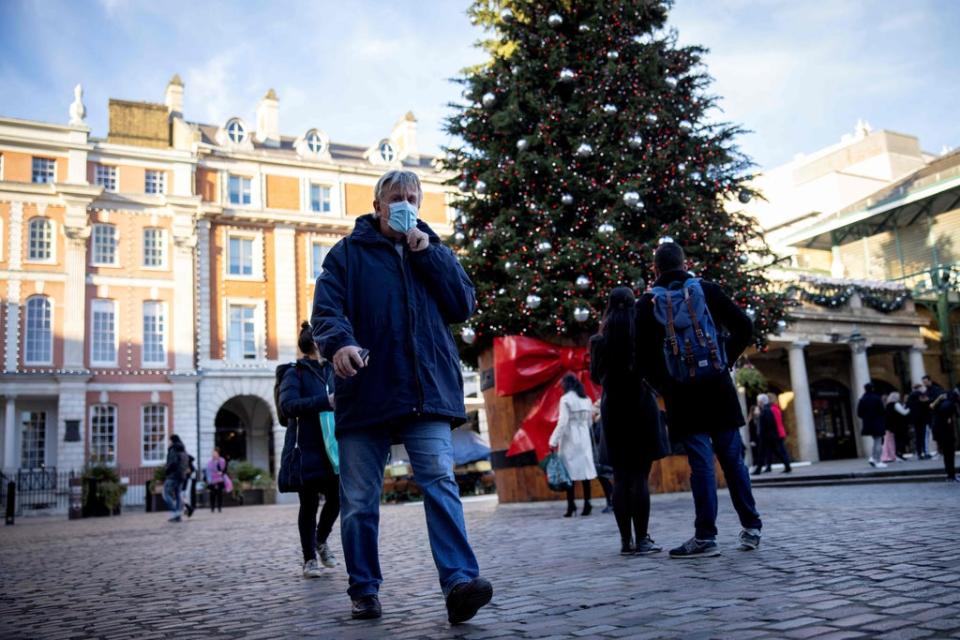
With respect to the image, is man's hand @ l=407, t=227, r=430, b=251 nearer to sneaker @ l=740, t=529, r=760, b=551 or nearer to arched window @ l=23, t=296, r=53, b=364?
sneaker @ l=740, t=529, r=760, b=551

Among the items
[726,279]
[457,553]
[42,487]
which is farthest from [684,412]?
[42,487]

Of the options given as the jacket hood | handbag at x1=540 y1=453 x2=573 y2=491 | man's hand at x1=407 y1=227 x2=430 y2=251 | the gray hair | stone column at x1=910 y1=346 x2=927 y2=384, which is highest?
stone column at x1=910 y1=346 x2=927 y2=384

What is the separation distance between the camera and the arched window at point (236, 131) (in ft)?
135

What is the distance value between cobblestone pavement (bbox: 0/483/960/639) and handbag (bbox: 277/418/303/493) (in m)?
0.68

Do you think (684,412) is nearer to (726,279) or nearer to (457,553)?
(457,553)

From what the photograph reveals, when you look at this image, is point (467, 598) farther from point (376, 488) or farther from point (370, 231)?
point (370, 231)

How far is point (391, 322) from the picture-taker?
376cm

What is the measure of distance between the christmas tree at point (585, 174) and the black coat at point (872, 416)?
21.3 feet

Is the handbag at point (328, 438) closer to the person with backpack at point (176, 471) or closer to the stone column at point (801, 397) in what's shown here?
the person with backpack at point (176, 471)

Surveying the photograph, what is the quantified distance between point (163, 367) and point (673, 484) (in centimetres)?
2980

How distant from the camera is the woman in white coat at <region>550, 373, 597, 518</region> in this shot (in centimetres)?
1003

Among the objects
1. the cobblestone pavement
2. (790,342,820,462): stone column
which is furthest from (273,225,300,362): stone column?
the cobblestone pavement

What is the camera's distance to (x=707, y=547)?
5129 mm

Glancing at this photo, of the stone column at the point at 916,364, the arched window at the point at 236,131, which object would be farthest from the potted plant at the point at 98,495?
the stone column at the point at 916,364
